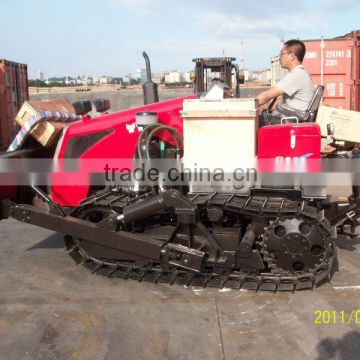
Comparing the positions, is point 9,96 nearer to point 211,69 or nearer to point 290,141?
point 211,69

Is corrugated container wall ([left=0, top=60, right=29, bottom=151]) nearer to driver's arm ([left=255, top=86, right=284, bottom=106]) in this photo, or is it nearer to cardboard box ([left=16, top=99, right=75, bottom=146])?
cardboard box ([left=16, top=99, right=75, bottom=146])

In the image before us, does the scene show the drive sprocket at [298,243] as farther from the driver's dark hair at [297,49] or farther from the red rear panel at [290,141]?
the driver's dark hair at [297,49]

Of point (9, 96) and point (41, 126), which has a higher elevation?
point (9, 96)

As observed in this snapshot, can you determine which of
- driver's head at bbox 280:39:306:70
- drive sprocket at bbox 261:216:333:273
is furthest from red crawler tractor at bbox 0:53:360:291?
driver's head at bbox 280:39:306:70

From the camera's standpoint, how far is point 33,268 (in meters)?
5.26

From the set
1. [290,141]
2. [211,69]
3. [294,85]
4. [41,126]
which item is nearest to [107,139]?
[41,126]

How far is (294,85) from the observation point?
4.89 meters

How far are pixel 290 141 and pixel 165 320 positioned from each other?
6.04ft

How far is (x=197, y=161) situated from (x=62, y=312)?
1.75 metres

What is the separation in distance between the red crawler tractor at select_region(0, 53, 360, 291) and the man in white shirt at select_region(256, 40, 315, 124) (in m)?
0.57
